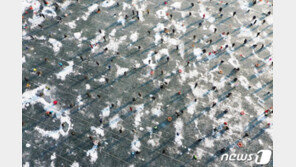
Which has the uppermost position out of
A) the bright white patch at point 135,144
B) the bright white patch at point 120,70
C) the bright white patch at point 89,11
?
the bright white patch at point 89,11

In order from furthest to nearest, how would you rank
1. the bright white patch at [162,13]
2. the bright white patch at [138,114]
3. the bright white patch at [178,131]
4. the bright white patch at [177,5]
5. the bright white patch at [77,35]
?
1. the bright white patch at [177,5]
2. the bright white patch at [162,13]
3. the bright white patch at [77,35]
4. the bright white patch at [138,114]
5. the bright white patch at [178,131]

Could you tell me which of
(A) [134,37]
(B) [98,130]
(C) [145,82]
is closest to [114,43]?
(A) [134,37]

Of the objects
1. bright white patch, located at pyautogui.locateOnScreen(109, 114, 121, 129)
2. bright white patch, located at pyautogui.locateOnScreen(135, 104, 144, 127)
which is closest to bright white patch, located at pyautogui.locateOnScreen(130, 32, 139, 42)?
bright white patch, located at pyautogui.locateOnScreen(135, 104, 144, 127)

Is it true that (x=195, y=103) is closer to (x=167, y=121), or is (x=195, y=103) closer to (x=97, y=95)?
(x=167, y=121)

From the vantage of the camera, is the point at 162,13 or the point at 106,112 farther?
the point at 162,13

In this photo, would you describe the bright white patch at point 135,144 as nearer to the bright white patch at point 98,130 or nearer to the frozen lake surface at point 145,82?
the frozen lake surface at point 145,82

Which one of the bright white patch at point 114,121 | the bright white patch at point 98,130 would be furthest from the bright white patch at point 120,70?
the bright white patch at point 98,130

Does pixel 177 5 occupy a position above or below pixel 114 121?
above

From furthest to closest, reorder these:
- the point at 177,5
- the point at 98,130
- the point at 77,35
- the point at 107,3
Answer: the point at 177,5 → the point at 107,3 → the point at 77,35 → the point at 98,130

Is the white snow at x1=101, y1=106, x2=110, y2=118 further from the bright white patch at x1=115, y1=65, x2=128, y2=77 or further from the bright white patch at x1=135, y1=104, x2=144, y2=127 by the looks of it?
the bright white patch at x1=115, y1=65, x2=128, y2=77

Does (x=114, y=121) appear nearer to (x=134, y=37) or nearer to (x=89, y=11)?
(x=134, y=37)

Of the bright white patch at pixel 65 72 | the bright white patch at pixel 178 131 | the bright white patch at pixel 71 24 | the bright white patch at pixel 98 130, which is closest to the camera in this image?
the bright white patch at pixel 178 131
